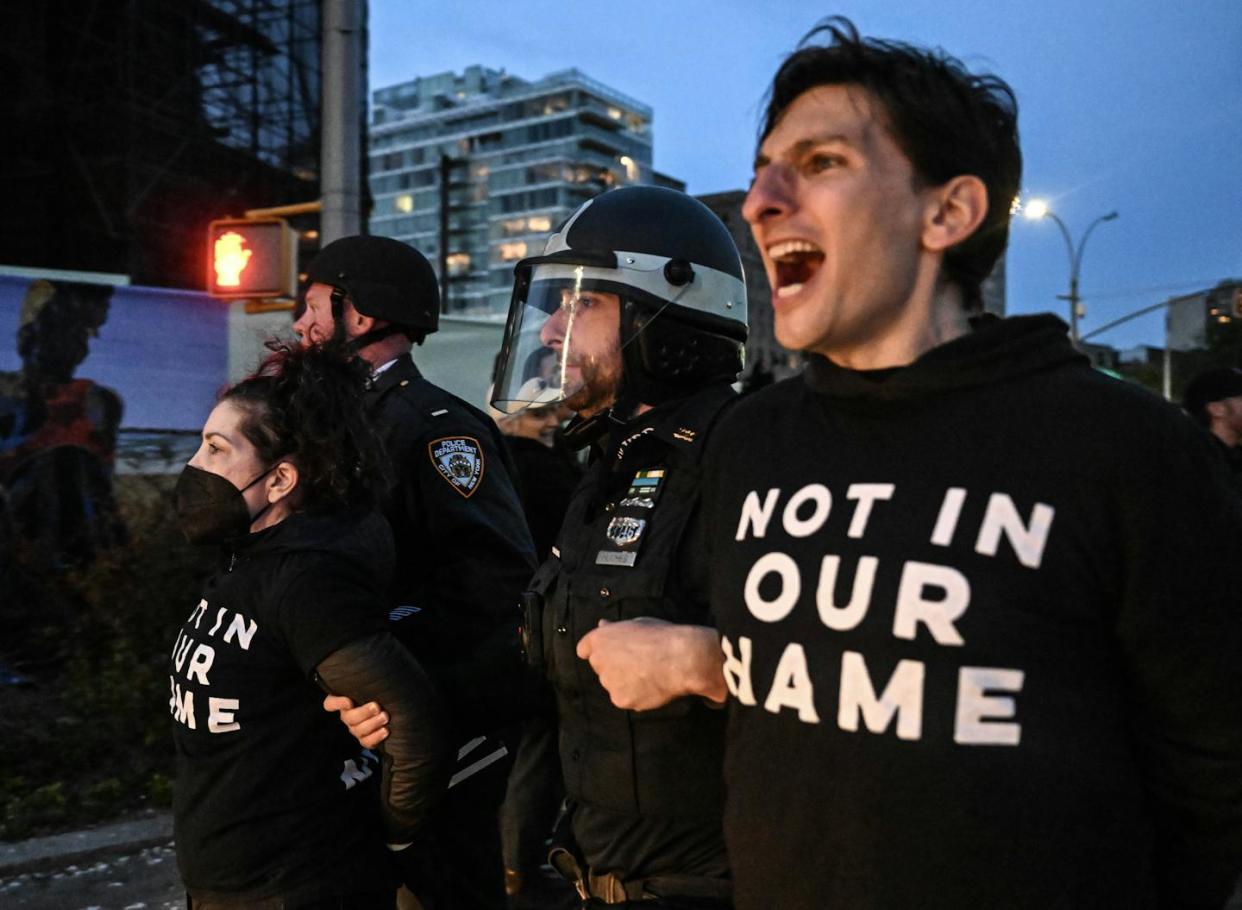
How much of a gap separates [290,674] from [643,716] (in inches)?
31.2

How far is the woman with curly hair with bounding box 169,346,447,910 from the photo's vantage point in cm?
218

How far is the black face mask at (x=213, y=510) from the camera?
2.30m

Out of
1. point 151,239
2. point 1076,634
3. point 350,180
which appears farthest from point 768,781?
point 151,239

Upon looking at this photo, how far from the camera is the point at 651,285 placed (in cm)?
236

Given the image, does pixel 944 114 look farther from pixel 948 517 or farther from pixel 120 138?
pixel 120 138

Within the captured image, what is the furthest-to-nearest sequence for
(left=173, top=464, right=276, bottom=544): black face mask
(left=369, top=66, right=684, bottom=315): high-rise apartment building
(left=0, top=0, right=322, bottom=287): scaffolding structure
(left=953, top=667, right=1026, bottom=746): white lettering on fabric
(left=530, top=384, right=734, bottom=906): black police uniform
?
1. (left=369, top=66, right=684, bottom=315): high-rise apartment building
2. (left=0, top=0, right=322, bottom=287): scaffolding structure
3. (left=173, top=464, right=276, bottom=544): black face mask
4. (left=530, top=384, right=734, bottom=906): black police uniform
5. (left=953, top=667, right=1026, bottom=746): white lettering on fabric

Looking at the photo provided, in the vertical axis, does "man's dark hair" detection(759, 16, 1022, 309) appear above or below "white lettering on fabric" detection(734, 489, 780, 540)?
above

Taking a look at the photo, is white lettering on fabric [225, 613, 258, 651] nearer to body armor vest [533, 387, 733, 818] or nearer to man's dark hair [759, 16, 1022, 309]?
body armor vest [533, 387, 733, 818]

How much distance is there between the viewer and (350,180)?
6.38m

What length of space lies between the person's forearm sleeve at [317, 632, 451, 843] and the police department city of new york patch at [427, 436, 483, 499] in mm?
639

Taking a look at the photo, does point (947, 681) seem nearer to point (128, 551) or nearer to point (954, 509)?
point (954, 509)

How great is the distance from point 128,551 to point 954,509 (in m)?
5.66

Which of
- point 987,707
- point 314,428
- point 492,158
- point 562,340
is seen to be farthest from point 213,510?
point 492,158

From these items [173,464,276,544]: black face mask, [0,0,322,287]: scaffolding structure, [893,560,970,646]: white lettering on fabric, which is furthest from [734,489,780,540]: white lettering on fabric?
[0,0,322,287]: scaffolding structure
